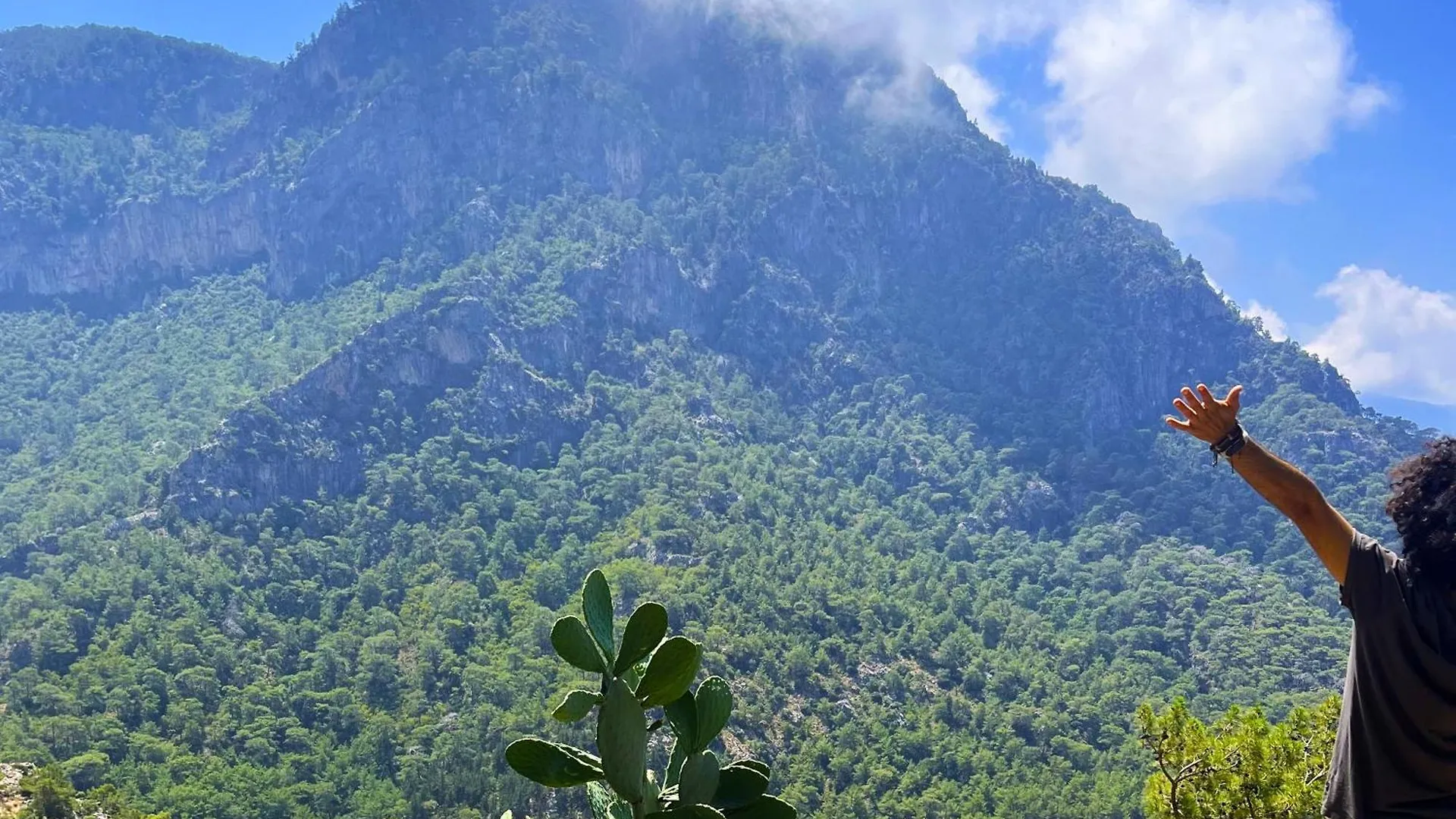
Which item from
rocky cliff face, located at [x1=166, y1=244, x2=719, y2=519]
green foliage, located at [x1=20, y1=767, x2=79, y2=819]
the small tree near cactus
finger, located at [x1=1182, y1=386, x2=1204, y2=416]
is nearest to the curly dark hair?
finger, located at [x1=1182, y1=386, x2=1204, y2=416]

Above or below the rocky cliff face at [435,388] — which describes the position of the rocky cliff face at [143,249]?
above

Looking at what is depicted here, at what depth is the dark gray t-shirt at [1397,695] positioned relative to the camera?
2.61 metres

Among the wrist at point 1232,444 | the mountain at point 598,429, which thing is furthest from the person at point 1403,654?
the mountain at point 598,429

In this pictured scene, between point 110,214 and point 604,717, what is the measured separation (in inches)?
5645

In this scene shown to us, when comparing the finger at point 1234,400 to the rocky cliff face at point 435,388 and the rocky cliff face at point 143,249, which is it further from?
the rocky cliff face at point 143,249

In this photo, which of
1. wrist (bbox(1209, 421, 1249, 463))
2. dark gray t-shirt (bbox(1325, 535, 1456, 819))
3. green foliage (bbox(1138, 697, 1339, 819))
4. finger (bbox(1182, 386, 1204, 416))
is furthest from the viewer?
green foliage (bbox(1138, 697, 1339, 819))

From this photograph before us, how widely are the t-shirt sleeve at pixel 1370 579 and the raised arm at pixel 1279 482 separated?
46 millimetres

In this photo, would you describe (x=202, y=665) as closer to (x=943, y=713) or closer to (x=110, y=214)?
(x=943, y=713)

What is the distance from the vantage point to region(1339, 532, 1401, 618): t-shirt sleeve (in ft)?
9.02

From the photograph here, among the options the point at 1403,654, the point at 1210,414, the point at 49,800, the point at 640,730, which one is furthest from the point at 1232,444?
the point at 49,800

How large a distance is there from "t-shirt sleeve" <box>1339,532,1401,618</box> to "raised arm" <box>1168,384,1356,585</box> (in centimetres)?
5

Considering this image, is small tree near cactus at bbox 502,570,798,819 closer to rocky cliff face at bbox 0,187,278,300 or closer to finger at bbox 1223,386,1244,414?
finger at bbox 1223,386,1244,414

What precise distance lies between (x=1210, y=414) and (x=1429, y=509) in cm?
81

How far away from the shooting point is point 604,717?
2369 millimetres
